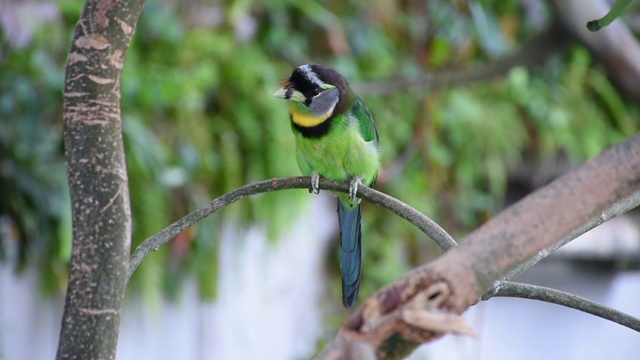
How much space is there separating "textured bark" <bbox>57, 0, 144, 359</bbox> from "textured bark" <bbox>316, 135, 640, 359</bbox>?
0.21m

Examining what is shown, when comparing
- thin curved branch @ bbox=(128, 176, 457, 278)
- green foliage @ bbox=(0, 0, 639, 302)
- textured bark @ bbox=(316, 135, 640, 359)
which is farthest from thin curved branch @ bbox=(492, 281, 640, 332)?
green foliage @ bbox=(0, 0, 639, 302)

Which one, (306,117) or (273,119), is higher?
(273,119)

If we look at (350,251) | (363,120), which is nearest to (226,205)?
(350,251)

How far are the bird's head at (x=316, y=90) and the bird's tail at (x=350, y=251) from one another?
0.17 metres

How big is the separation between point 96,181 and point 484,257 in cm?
30

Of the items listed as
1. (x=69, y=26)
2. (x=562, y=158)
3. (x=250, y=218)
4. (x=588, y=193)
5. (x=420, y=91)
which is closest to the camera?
(x=588, y=193)

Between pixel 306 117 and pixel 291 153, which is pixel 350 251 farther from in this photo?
pixel 291 153

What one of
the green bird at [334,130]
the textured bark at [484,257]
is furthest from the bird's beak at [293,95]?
the textured bark at [484,257]

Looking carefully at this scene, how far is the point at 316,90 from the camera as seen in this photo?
140 centimetres

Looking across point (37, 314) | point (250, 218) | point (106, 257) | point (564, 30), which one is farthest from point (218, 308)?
point (106, 257)

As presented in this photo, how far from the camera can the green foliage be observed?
1963mm

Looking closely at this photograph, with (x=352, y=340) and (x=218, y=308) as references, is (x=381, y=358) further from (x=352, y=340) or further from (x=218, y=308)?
(x=218, y=308)

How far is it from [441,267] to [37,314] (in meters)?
1.85

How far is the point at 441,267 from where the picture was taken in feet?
1.56
